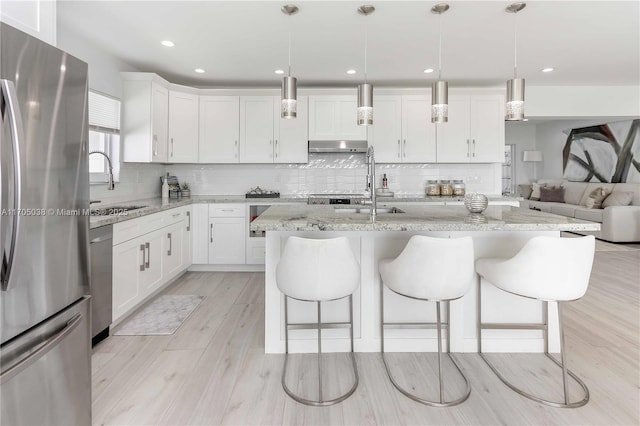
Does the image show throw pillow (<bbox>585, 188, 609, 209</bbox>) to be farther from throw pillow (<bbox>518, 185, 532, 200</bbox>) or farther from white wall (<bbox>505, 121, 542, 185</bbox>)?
white wall (<bbox>505, 121, 542, 185</bbox>)

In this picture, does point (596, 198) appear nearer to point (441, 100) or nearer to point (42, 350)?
point (441, 100)

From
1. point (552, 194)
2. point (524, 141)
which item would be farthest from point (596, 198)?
point (524, 141)

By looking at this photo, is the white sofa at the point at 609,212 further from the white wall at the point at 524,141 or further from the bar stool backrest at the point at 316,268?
the bar stool backrest at the point at 316,268

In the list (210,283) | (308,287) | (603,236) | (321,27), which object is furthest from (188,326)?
(603,236)

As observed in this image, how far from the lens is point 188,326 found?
9.30ft

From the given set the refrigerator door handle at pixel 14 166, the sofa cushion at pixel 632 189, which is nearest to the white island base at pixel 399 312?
the refrigerator door handle at pixel 14 166

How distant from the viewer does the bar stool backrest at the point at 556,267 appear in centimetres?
183

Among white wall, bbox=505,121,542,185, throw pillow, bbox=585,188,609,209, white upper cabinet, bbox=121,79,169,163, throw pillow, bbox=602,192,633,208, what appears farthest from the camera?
white wall, bbox=505,121,542,185

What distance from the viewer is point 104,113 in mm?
3621

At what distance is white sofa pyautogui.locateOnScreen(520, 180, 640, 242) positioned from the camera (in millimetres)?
6008

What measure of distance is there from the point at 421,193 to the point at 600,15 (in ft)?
8.98

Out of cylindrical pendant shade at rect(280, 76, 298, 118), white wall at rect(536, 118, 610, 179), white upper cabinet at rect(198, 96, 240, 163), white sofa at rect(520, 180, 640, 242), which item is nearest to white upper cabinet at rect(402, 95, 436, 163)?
white upper cabinet at rect(198, 96, 240, 163)

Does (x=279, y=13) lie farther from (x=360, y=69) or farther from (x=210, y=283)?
(x=210, y=283)

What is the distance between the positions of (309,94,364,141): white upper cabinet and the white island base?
2.65 m
